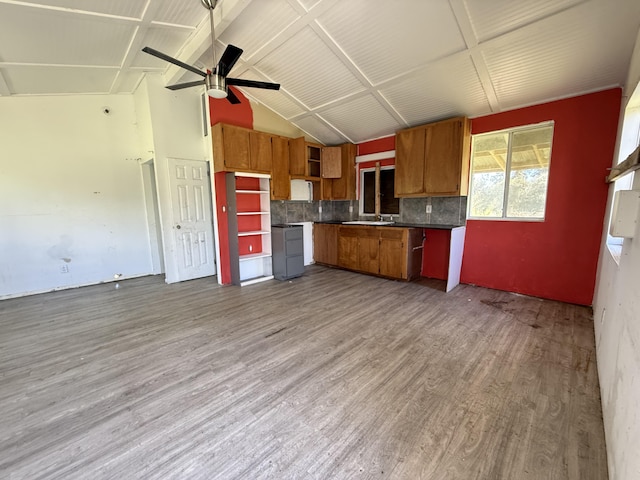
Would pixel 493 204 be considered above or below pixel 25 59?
below

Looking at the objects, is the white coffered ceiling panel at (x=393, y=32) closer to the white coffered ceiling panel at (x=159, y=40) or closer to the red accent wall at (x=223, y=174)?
the white coffered ceiling panel at (x=159, y=40)

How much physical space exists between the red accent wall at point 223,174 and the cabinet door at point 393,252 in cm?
267

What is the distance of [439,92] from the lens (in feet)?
11.8

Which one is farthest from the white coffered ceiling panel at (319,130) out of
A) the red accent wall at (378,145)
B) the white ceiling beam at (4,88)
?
the white ceiling beam at (4,88)

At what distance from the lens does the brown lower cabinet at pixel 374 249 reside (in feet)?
14.3

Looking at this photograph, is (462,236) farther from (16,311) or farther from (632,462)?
(16,311)

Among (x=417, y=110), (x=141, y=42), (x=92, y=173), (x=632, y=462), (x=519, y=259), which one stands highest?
(x=141, y=42)

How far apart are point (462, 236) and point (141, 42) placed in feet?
16.4

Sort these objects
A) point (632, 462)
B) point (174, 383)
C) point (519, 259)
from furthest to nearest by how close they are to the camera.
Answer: point (519, 259)
point (174, 383)
point (632, 462)

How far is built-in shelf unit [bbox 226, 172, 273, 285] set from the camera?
14.4 feet

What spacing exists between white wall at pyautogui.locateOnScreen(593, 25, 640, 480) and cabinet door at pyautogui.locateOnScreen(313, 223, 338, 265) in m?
3.88

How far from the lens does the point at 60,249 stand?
13.6 ft

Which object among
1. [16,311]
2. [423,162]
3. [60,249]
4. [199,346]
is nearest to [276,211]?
[423,162]

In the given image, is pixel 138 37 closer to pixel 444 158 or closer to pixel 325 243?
pixel 325 243
